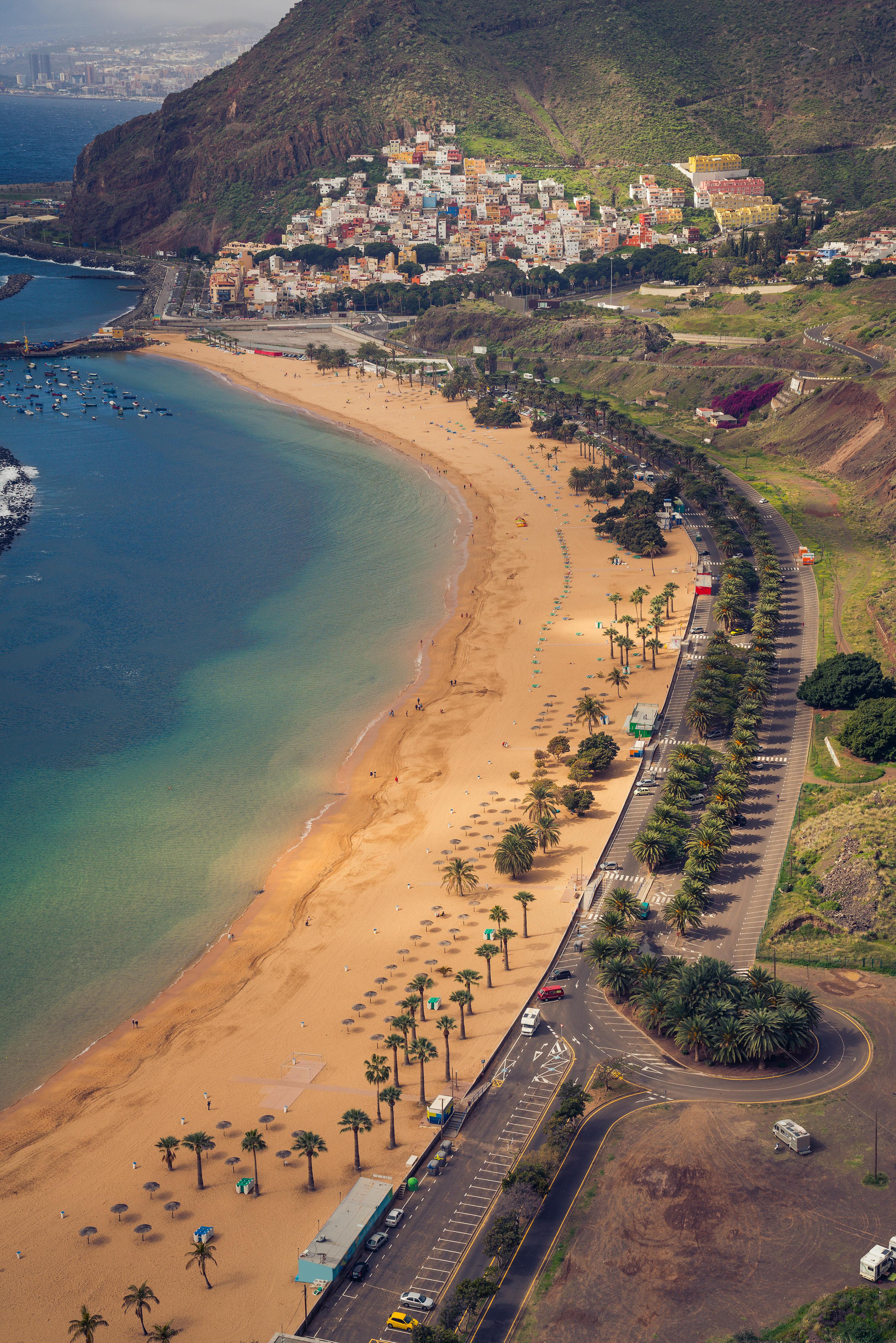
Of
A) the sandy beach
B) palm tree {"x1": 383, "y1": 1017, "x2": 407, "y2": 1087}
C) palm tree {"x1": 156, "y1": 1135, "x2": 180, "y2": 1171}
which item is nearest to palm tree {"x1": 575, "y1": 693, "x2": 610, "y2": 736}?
the sandy beach

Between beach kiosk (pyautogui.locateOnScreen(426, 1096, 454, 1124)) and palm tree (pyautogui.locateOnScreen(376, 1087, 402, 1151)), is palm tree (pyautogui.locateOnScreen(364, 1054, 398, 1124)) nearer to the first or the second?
palm tree (pyautogui.locateOnScreen(376, 1087, 402, 1151))

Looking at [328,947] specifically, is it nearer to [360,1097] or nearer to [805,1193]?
[360,1097]

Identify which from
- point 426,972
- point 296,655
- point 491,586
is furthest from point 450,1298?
point 491,586

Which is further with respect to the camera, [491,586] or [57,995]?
[491,586]

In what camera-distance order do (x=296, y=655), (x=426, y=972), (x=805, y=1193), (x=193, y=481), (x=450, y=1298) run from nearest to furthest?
1. (x=450, y=1298)
2. (x=805, y=1193)
3. (x=426, y=972)
4. (x=296, y=655)
5. (x=193, y=481)

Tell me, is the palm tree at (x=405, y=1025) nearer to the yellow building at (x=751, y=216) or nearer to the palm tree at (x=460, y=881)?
the palm tree at (x=460, y=881)

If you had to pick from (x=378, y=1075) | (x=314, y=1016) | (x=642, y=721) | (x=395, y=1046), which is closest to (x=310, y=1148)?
(x=378, y=1075)
